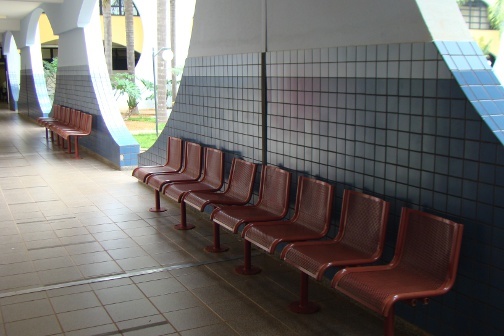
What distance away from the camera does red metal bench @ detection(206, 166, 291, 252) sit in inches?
178

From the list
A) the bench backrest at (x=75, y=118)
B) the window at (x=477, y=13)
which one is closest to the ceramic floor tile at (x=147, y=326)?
the bench backrest at (x=75, y=118)

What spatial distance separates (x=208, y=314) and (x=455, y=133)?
1.94 m

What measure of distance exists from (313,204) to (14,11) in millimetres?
14318

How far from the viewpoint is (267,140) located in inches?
205

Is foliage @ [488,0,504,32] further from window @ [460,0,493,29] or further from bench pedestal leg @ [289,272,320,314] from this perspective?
bench pedestal leg @ [289,272,320,314]

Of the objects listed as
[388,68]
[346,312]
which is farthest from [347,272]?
[388,68]

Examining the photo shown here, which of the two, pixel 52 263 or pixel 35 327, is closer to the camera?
pixel 35 327

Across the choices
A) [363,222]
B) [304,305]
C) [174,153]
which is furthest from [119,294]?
[174,153]

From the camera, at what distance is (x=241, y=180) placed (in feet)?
17.7

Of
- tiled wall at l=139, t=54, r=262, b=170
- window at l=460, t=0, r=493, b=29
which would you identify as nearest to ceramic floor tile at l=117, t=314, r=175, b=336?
tiled wall at l=139, t=54, r=262, b=170

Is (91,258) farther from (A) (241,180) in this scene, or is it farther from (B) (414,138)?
(B) (414,138)

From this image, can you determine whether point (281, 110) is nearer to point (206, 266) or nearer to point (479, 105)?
point (206, 266)

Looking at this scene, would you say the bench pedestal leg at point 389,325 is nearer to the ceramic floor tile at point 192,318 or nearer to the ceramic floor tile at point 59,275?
the ceramic floor tile at point 192,318

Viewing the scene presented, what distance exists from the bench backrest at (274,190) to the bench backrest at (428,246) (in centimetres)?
129
